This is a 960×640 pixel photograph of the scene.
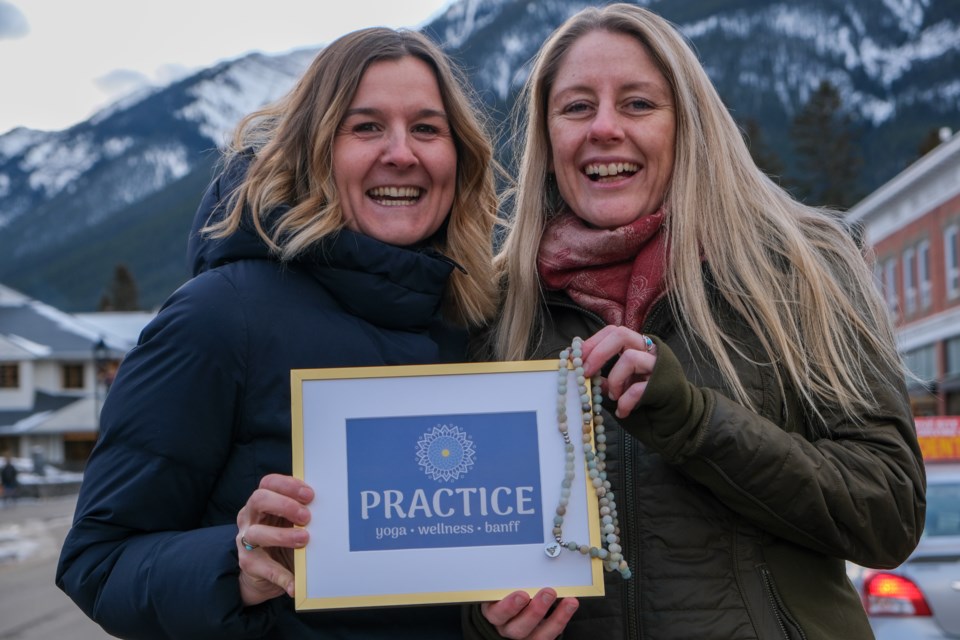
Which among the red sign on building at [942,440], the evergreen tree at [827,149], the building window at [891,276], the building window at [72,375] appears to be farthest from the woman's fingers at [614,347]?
the evergreen tree at [827,149]

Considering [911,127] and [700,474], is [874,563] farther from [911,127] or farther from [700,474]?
[911,127]

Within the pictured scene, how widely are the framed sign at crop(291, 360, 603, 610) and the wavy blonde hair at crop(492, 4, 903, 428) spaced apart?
0.58m

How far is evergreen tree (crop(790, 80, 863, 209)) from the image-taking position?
242 feet

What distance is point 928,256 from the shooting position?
128 feet

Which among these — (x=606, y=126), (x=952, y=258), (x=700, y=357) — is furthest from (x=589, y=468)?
(x=952, y=258)

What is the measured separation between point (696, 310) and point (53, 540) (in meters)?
25.9

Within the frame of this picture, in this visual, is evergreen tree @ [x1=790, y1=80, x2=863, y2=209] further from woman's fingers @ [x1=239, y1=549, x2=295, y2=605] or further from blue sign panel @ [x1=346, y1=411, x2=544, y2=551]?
woman's fingers @ [x1=239, y1=549, x2=295, y2=605]

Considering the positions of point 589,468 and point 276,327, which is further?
point 276,327

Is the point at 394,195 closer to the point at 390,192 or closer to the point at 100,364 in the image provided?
the point at 390,192

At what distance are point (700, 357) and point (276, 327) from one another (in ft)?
3.47

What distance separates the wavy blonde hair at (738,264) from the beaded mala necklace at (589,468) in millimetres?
458

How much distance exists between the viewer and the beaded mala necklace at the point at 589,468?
230cm

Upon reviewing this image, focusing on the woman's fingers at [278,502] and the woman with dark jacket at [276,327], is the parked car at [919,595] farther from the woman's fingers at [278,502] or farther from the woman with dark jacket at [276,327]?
the woman's fingers at [278,502]

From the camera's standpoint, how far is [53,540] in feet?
84.5
